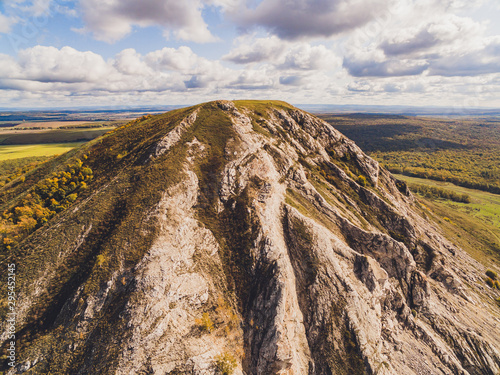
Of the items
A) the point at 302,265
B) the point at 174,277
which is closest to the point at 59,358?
the point at 174,277

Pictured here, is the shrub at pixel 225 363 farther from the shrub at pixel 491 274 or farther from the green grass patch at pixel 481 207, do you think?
the green grass patch at pixel 481 207

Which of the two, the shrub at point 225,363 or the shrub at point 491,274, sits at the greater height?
the shrub at point 225,363

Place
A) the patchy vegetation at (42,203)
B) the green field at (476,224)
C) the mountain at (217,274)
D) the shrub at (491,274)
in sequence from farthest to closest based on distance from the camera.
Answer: the green field at (476,224), the shrub at (491,274), the patchy vegetation at (42,203), the mountain at (217,274)

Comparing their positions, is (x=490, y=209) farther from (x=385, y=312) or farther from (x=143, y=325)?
(x=143, y=325)

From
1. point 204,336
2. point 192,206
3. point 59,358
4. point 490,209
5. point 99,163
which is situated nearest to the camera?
point 59,358

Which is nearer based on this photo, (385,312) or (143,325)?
(143,325)

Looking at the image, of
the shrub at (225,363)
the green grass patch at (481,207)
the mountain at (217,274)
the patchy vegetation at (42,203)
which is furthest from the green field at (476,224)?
the patchy vegetation at (42,203)
